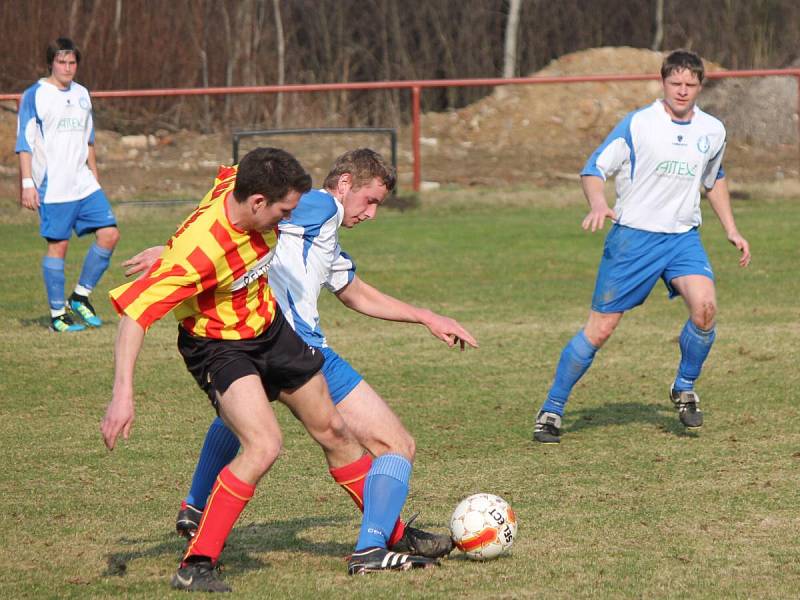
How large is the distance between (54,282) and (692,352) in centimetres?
542

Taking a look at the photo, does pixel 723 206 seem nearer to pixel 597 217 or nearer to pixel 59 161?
pixel 597 217

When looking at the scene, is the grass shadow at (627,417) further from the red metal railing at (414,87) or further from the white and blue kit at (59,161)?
the red metal railing at (414,87)

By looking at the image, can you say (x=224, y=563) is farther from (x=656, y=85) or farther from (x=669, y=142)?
(x=656, y=85)

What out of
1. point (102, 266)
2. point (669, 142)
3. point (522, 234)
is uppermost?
point (669, 142)

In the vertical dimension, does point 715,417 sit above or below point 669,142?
below

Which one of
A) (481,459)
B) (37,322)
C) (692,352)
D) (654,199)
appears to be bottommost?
(37,322)

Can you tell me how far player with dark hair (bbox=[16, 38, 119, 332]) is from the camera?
1027cm

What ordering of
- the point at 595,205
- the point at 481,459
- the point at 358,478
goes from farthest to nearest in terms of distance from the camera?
the point at 595,205
the point at 481,459
the point at 358,478

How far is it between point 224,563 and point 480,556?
101 cm

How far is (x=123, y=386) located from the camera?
4.16 m

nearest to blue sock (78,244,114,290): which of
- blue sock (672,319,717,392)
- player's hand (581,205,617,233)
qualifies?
player's hand (581,205,617,233)

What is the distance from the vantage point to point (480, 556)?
16.2 ft

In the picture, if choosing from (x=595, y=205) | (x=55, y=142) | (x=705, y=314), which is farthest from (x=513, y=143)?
(x=595, y=205)

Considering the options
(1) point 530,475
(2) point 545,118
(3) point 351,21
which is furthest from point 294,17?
(1) point 530,475
